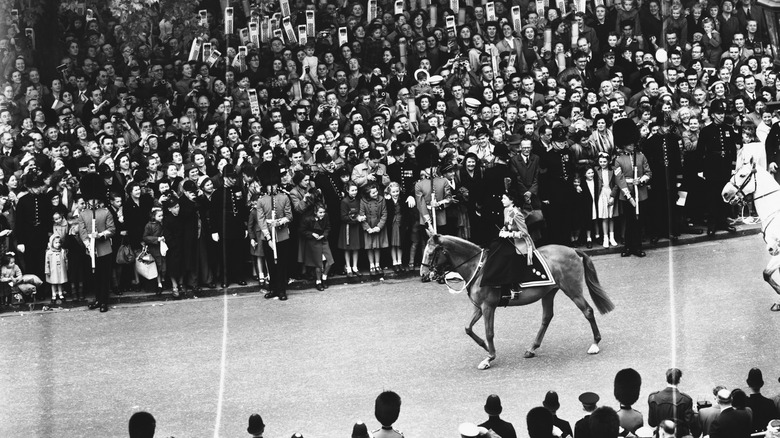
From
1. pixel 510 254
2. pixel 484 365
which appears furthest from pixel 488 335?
pixel 510 254

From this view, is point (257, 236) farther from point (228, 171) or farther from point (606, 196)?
point (606, 196)

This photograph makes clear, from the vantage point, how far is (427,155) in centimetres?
2220

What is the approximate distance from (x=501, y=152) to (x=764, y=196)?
4632 mm

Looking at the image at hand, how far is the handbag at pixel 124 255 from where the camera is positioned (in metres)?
21.5

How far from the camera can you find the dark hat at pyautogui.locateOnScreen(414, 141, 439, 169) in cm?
2220

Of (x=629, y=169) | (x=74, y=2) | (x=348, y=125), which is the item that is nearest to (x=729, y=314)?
(x=629, y=169)

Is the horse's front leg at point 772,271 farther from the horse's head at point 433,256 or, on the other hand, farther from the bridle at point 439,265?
the horse's head at point 433,256

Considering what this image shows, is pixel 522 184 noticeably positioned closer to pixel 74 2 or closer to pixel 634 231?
pixel 634 231

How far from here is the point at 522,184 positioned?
22.7 metres

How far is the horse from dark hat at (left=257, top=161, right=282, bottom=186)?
665 cm

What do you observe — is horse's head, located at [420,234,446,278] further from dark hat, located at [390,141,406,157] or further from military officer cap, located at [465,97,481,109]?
military officer cap, located at [465,97,481,109]

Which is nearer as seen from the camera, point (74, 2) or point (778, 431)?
point (778, 431)

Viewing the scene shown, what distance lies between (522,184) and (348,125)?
3.53 metres

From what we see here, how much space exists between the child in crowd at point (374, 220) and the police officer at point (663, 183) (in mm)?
4486
